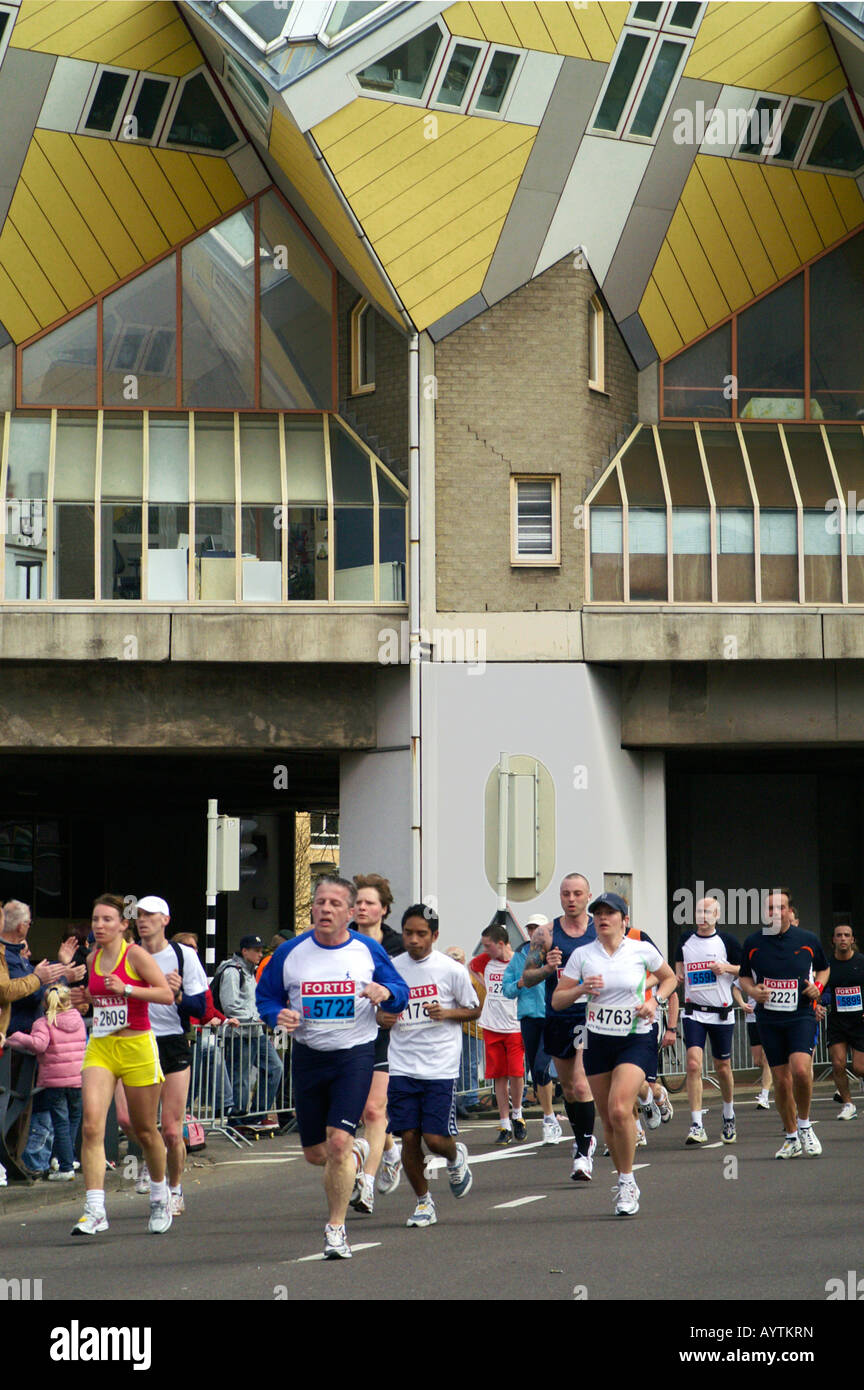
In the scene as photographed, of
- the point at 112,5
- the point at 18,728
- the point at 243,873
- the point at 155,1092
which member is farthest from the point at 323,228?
the point at 243,873

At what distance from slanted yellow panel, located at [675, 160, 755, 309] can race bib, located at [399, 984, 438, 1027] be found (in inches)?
689

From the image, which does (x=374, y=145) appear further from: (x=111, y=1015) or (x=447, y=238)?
(x=111, y=1015)

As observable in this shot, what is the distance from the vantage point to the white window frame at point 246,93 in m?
24.4

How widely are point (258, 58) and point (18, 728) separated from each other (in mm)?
9246

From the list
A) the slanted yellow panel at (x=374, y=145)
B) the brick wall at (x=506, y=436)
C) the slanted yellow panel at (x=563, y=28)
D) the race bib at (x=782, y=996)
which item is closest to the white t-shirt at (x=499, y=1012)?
the race bib at (x=782, y=996)

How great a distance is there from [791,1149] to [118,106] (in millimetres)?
17461

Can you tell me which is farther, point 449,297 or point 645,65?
point 449,297

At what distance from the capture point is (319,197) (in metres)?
25.4

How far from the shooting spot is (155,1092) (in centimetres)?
1130

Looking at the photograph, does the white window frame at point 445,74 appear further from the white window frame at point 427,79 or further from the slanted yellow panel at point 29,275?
the slanted yellow panel at point 29,275

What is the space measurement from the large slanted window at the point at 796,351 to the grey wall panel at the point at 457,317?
13.1 feet

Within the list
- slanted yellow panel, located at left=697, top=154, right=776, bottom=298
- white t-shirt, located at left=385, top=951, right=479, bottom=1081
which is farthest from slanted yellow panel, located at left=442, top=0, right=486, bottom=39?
white t-shirt, located at left=385, top=951, right=479, bottom=1081

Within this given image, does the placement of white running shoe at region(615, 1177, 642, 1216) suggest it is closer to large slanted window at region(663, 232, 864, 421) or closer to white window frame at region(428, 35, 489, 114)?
white window frame at region(428, 35, 489, 114)

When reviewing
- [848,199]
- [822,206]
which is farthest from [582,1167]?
[848,199]
